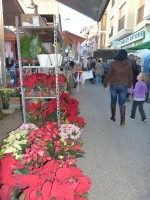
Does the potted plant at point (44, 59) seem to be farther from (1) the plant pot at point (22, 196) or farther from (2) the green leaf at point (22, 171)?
(1) the plant pot at point (22, 196)

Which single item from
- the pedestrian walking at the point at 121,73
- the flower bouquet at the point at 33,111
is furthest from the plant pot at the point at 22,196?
the pedestrian walking at the point at 121,73

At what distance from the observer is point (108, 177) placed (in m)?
2.43

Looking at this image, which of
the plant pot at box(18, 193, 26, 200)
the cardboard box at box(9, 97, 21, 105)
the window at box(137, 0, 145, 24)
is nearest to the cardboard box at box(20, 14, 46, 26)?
the plant pot at box(18, 193, 26, 200)

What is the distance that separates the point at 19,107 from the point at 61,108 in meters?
2.88

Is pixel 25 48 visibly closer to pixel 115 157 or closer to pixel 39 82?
pixel 39 82

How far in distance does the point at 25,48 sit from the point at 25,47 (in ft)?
0.05

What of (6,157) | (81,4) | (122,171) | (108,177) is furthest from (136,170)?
(81,4)

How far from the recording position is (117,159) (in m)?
2.88

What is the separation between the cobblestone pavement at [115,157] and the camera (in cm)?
220

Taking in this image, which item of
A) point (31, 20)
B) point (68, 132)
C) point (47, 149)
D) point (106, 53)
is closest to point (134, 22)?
point (106, 53)

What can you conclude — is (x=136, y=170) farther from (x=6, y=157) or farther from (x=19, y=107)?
(x=19, y=107)

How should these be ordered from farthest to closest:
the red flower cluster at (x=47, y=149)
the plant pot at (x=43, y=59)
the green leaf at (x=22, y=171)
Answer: the plant pot at (x=43, y=59) < the red flower cluster at (x=47, y=149) < the green leaf at (x=22, y=171)

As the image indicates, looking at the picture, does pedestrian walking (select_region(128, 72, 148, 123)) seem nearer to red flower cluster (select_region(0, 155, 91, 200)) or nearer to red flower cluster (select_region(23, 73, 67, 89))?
red flower cluster (select_region(23, 73, 67, 89))

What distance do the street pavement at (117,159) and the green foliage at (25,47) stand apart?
184 cm
